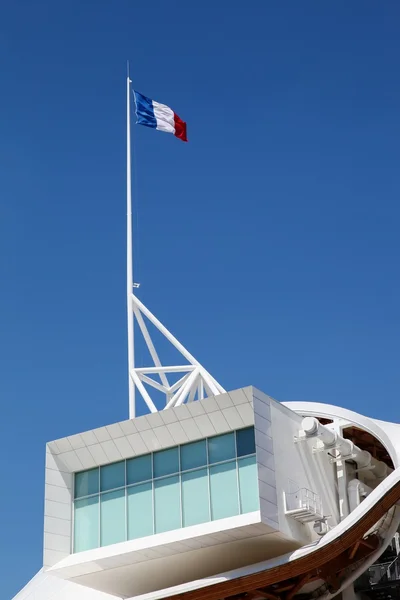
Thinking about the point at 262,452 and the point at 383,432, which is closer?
the point at 262,452

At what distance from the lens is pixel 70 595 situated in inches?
1984

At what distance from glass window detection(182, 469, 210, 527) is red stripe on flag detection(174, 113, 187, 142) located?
17435 millimetres

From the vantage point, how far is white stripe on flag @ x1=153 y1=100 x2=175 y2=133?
5197cm

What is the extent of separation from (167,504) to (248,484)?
152 inches

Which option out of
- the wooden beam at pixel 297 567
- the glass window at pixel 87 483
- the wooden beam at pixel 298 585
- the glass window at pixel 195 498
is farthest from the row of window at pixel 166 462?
the wooden beam at pixel 298 585

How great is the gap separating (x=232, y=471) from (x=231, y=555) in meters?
4.00

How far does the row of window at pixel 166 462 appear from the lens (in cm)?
4238

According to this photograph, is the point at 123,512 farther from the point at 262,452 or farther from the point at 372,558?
the point at 372,558

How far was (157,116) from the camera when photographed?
171 feet

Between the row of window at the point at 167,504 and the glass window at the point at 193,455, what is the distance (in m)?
0.23

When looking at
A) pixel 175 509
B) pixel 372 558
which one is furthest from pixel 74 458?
pixel 372 558

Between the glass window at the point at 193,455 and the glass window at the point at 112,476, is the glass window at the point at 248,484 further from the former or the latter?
the glass window at the point at 112,476

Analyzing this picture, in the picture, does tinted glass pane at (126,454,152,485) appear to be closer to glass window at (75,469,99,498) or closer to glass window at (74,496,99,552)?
glass window at (75,469,99,498)

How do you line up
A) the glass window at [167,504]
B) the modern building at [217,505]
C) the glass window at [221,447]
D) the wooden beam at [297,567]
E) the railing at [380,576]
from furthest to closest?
1. the railing at [380,576]
2. the glass window at [167,504]
3. the glass window at [221,447]
4. the modern building at [217,505]
5. the wooden beam at [297,567]
